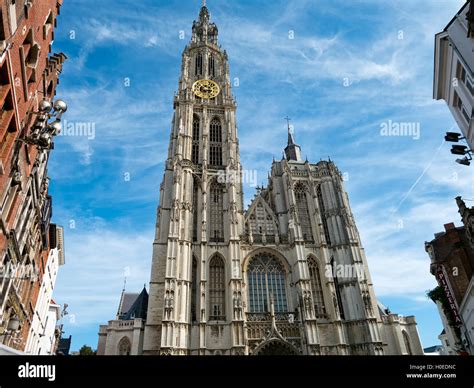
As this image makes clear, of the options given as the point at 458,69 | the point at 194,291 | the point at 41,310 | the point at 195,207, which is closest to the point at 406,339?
the point at 194,291

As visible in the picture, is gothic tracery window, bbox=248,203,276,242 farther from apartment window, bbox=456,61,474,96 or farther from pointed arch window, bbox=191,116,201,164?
apartment window, bbox=456,61,474,96

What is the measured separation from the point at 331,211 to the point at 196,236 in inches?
651

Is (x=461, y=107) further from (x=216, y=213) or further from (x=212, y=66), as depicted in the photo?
(x=212, y=66)

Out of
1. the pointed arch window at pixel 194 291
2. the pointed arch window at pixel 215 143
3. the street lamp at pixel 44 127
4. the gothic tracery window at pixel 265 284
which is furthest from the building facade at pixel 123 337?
the street lamp at pixel 44 127

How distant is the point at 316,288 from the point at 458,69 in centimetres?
2546

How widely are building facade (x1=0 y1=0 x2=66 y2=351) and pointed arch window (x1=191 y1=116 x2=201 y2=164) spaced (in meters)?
25.2

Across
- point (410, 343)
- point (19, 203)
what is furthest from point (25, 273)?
point (410, 343)

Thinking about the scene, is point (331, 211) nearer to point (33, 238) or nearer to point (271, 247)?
point (271, 247)

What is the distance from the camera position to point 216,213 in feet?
124

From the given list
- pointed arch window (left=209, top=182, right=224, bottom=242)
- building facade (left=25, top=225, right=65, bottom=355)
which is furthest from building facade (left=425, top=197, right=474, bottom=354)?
building facade (left=25, top=225, right=65, bottom=355)

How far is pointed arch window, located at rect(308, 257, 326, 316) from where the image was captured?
33.6 metres

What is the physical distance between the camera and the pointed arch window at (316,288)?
33562 millimetres

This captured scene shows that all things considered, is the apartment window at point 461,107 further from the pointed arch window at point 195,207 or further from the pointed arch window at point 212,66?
the pointed arch window at point 212,66

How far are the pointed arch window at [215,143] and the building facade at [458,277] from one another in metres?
26.0
